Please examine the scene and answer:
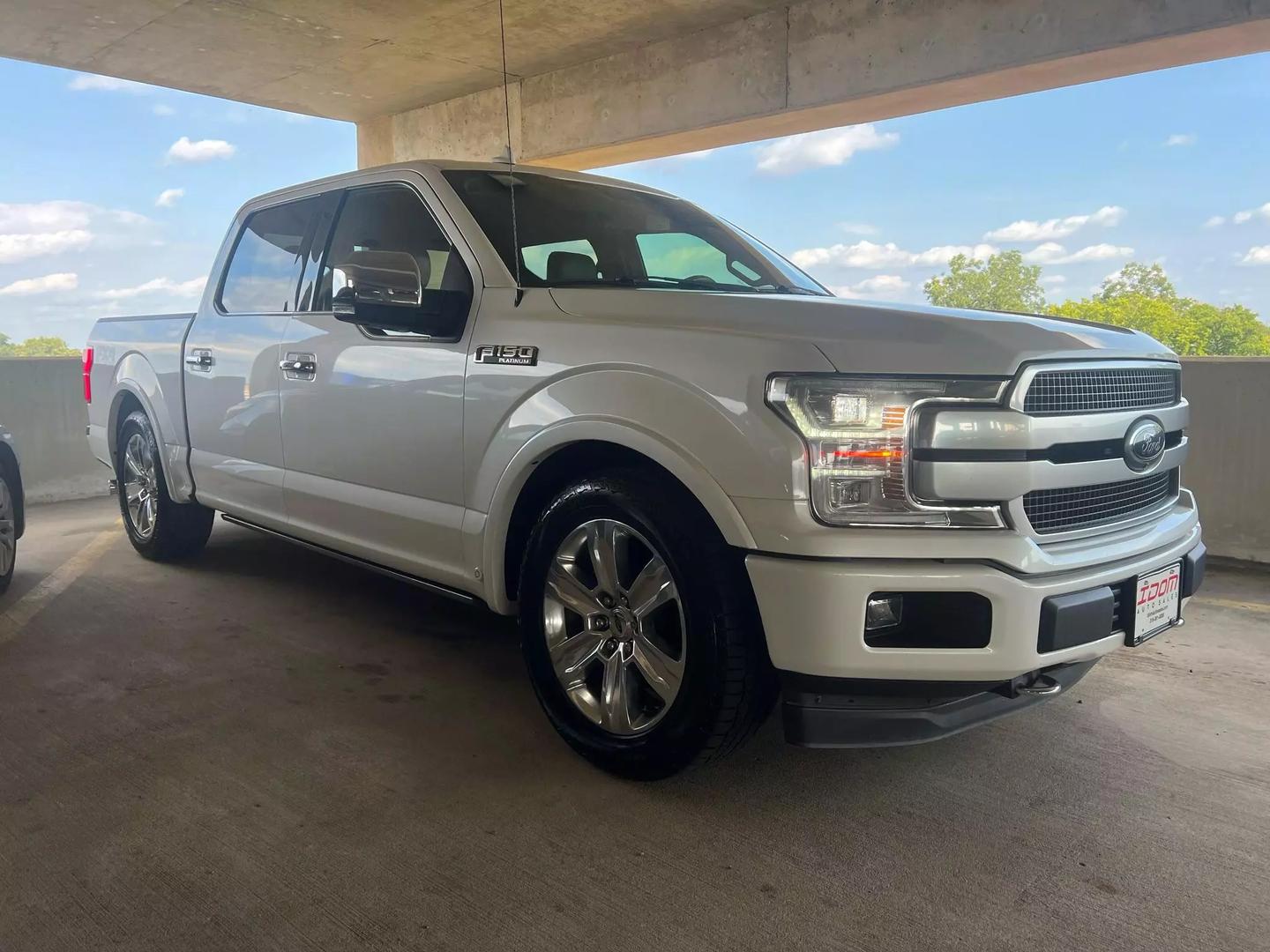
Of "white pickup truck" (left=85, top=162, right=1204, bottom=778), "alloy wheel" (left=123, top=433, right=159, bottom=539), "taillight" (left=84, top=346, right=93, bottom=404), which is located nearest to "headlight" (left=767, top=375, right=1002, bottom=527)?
"white pickup truck" (left=85, top=162, right=1204, bottom=778)

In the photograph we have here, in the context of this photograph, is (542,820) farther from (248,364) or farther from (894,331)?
(248,364)

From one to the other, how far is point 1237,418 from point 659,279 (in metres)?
4.23

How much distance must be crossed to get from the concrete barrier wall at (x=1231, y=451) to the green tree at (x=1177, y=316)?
0.30 meters

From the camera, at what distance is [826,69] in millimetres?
8578

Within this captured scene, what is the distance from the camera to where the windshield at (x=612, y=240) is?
137 inches

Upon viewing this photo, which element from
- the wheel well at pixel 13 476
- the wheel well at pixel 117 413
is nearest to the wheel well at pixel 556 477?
the wheel well at pixel 13 476

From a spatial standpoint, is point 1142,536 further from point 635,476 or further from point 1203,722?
point 635,476

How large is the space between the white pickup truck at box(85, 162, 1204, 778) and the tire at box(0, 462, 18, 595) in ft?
6.15

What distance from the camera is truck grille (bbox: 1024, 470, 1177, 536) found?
2432mm

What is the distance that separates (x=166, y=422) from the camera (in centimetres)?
514

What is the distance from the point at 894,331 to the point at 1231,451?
184 inches

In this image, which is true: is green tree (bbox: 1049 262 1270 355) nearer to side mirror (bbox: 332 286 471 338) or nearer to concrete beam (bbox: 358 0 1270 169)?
concrete beam (bbox: 358 0 1270 169)

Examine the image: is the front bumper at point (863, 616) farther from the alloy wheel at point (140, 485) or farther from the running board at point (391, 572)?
the alloy wheel at point (140, 485)

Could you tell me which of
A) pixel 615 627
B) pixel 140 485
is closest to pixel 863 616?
pixel 615 627
